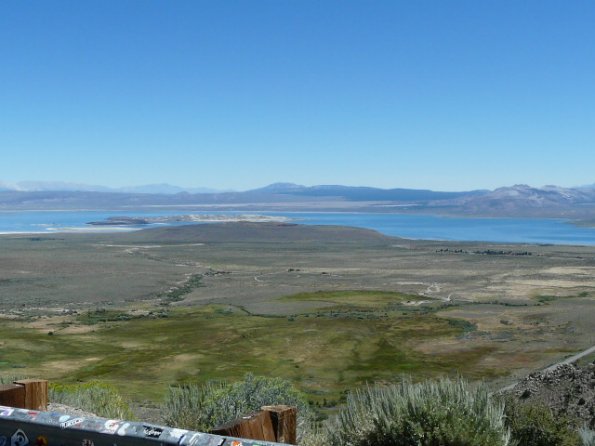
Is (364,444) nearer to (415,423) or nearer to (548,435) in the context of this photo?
(415,423)

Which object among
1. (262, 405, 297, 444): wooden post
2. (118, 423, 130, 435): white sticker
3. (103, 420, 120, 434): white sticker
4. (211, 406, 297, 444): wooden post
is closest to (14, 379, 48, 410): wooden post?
(103, 420, 120, 434): white sticker

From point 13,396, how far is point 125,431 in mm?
1477

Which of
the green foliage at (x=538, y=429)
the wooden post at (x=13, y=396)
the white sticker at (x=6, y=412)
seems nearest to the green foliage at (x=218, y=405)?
the green foliage at (x=538, y=429)

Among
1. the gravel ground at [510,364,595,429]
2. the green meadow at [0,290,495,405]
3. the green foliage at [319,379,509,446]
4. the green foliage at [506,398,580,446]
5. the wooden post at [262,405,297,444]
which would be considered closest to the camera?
the wooden post at [262,405,297,444]

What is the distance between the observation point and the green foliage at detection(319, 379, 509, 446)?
232 inches

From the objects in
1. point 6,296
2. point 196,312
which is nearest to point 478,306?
point 196,312

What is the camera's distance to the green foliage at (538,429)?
27.9 feet

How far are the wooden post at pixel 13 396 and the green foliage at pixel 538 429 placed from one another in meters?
5.72

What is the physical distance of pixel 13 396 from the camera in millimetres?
4723

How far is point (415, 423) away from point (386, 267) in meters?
93.3

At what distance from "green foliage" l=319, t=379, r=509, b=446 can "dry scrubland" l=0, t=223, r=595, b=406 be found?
2280 cm

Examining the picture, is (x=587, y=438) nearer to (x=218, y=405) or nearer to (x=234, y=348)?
(x=218, y=405)

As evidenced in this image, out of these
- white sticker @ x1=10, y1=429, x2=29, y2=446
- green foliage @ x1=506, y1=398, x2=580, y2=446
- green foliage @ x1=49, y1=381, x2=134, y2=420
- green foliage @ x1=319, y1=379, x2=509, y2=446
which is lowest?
green foliage @ x1=49, y1=381, x2=134, y2=420

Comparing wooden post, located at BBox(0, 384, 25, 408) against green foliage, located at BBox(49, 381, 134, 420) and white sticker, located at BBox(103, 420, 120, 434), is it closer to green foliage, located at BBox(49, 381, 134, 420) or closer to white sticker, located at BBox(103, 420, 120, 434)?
white sticker, located at BBox(103, 420, 120, 434)
